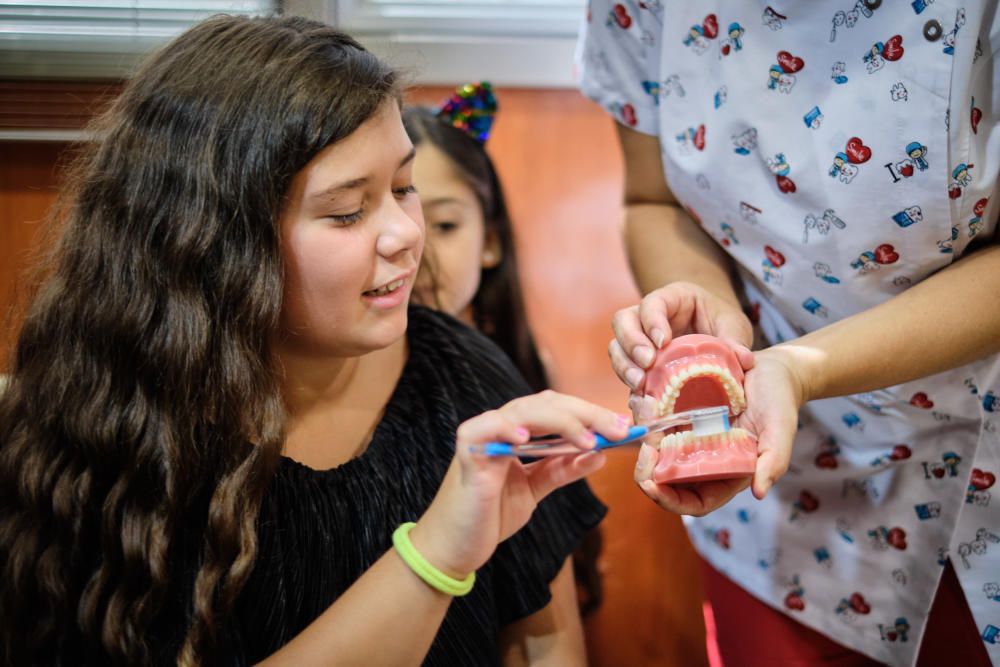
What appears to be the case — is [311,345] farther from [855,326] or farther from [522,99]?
[522,99]

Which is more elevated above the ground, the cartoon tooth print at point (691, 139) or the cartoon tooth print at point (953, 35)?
the cartoon tooth print at point (953, 35)

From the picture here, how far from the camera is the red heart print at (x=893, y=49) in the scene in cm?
89

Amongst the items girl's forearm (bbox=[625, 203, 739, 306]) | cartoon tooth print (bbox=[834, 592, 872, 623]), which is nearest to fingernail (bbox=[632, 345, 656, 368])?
girl's forearm (bbox=[625, 203, 739, 306])

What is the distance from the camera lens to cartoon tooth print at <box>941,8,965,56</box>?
2.77 ft

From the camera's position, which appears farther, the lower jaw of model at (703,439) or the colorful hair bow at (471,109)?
the colorful hair bow at (471,109)

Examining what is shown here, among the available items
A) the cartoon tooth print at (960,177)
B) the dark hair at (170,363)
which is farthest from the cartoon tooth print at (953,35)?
the dark hair at (170,363)

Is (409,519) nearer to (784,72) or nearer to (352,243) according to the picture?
(352,243)

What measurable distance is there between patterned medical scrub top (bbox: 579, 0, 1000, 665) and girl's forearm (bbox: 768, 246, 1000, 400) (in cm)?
2

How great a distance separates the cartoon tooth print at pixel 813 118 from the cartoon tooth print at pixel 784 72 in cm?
3

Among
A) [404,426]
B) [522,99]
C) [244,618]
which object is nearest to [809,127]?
[404,426]

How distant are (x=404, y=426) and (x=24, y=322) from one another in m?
0.42

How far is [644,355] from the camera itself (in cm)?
85

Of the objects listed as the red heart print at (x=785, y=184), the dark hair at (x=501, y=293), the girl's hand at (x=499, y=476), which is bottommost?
the dark hair at (x=501, y=293)

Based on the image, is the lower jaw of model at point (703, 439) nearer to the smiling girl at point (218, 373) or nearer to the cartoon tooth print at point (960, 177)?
the smiling girl at point (218, 373)
